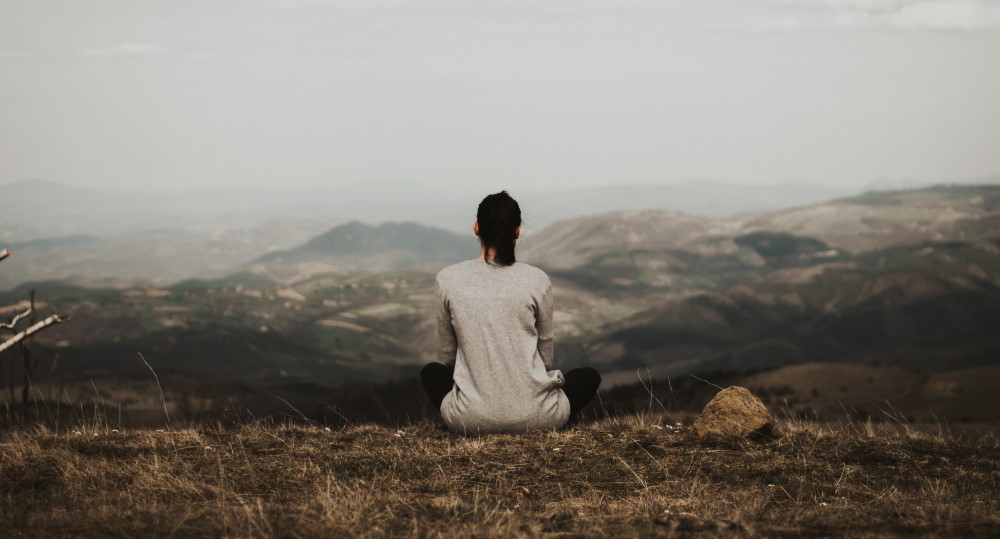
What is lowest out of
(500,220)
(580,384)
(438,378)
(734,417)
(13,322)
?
(734,417)

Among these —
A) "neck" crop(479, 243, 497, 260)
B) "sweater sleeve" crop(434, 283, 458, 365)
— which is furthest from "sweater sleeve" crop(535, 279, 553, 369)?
"sweater sleeve" crop(434, 283, 458, 365)

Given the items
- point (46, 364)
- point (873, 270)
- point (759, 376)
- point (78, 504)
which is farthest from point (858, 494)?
point (873, 270)

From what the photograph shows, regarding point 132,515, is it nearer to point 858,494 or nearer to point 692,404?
point 858,494

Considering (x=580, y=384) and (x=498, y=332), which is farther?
(x=580, y=384)

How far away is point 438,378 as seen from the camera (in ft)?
28.3

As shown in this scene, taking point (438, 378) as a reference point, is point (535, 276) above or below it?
above

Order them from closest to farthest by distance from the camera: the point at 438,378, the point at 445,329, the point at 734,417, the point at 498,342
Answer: the point at 498,342
the point at 445,329
the point at 438,378
the point at 734,417

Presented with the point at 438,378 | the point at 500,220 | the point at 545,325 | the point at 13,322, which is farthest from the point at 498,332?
the point at 13,322

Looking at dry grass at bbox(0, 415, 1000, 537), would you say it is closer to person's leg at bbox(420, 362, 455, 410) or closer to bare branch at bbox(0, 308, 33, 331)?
person's leg at bbox(420, 362, 455, 410)

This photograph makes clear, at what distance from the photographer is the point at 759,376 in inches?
2482

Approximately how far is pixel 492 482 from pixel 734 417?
3089 millimetres

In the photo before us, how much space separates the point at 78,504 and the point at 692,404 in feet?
211

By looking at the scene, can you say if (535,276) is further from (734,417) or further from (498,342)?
(734,417)

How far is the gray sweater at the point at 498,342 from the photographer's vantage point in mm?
7785
